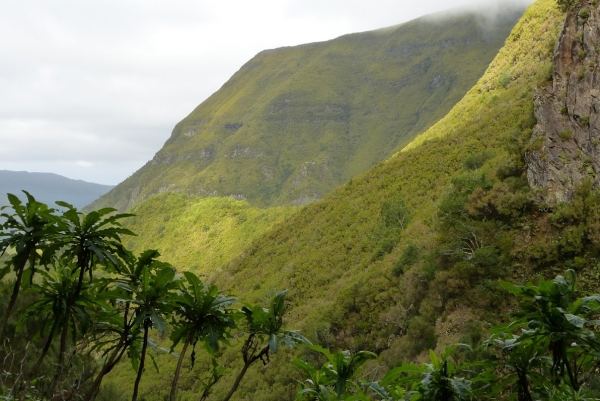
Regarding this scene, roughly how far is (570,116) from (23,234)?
64.2 ft

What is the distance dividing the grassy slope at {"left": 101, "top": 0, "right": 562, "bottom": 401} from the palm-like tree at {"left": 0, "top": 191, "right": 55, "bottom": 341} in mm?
14072

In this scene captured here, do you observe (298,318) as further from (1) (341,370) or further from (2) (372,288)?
(1) (341,370)

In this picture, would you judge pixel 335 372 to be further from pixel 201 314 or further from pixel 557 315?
pixel 557 315

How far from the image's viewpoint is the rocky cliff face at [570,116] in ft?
52.8

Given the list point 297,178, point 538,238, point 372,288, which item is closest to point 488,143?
point 372,288

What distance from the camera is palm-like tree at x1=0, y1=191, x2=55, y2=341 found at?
9.93ft

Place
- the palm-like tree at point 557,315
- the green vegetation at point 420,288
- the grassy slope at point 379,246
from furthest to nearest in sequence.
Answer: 1. the grassy slope at point 379,246
2. the green vegetation at point 420,288
3. the palm-like tree at point 557,315

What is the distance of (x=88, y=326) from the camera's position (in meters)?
3.40

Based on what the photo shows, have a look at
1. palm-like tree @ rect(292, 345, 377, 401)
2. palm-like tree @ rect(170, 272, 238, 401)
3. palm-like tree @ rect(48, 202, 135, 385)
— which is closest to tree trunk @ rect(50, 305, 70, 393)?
palm-like tree @ rect(48, 202, 135, 385)

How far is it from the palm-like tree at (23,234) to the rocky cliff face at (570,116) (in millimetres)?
17042

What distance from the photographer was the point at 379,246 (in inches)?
1158

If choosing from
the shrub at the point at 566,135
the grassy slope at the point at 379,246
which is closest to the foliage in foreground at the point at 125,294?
the grassy slope at the point at 379,246

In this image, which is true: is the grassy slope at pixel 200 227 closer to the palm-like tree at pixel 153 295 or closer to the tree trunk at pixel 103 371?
the tree trunk at pixel 103 371

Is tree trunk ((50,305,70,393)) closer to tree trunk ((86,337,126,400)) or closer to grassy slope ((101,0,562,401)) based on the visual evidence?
tree trunk ((86,337,126,400))
